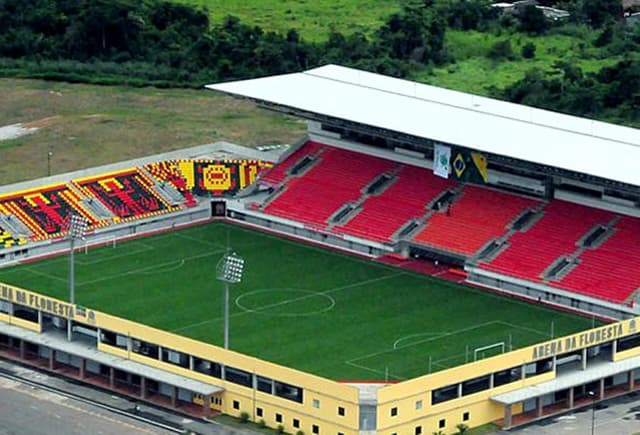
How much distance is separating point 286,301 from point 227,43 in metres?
60.4

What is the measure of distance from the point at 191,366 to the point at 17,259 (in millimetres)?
23612

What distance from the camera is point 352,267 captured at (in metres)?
126

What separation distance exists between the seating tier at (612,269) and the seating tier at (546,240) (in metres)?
1.41

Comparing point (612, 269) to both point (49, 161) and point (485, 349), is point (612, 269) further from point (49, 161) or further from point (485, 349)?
point (49, 161)

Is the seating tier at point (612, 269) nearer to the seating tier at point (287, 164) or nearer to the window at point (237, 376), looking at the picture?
the window at point (237, 376)

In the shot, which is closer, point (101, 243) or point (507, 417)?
point (507, 417)

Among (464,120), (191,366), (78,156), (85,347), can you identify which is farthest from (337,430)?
(78,156)

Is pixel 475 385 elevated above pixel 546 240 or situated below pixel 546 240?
below

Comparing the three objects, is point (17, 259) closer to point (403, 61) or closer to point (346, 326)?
point (346, 326)

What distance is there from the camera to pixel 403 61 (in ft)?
582

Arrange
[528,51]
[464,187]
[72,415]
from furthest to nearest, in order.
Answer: [528,51], [464,187], [72,415]

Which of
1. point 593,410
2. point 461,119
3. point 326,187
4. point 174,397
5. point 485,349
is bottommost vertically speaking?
point 174,397

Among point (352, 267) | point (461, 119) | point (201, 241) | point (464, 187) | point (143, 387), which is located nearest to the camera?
point (143, 387)

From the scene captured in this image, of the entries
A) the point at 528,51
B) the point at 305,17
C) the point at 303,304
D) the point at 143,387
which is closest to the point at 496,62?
the point at 528,51
